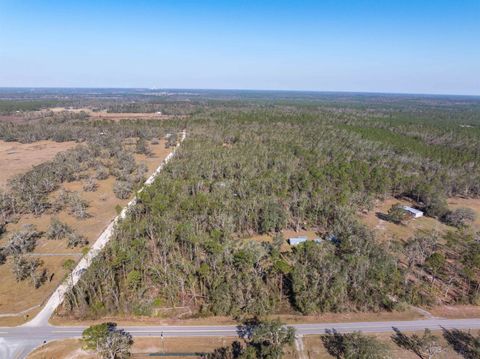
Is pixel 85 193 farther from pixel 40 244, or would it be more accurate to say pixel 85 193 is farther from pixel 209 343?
pixel 209 343

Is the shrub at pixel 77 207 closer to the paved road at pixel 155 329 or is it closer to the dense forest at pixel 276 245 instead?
the dense forest at pixel 276 245

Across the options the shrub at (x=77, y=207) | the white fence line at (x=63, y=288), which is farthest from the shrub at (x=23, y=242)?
the white fence line at (x=63, y=288)

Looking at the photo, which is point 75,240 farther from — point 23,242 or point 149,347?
point 149,347

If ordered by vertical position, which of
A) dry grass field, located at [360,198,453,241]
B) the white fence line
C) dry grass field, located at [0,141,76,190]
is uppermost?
dry grass field, located at [0,141,76,190]

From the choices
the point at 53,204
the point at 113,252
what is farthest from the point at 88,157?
the point at 113,252

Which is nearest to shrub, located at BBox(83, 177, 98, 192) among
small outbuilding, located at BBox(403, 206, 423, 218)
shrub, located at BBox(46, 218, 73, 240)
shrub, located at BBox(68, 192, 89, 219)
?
shrub, located at BBox(68, 192, 89, 219)

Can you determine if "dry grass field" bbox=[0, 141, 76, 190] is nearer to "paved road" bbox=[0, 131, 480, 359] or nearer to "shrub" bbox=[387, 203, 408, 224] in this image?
"paved road" bbox=[0, 131, 480, 359]
